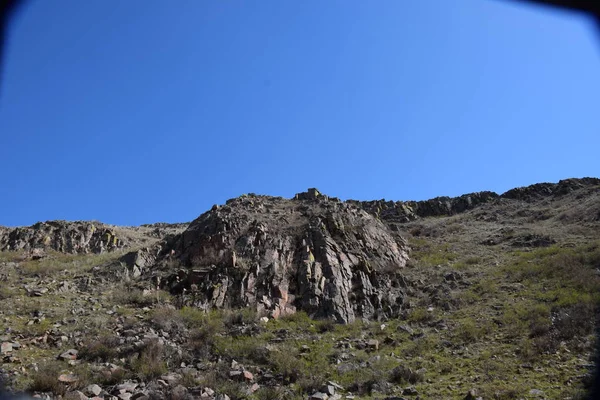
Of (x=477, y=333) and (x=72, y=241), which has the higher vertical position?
(x=72, y=241)

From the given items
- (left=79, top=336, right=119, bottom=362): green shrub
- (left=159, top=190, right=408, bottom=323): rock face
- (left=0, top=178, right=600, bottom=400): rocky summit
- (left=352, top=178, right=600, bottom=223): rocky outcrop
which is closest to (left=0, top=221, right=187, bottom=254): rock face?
(left=0, top=178, right=600, bottom=400): rocky summit

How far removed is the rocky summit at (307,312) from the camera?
9938mm

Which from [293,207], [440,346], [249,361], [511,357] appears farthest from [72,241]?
[511,357]

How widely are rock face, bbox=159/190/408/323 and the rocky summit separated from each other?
75 mm

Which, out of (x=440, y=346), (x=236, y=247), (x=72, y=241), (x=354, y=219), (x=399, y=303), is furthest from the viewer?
(x=72, y=241)

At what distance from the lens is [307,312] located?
51.0 feet

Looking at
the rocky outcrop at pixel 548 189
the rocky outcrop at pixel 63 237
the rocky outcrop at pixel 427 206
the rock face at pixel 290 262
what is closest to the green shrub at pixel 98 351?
the rock face at pixel 290 262

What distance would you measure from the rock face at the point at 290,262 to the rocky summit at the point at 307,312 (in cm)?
7

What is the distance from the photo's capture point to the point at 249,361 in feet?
37.9

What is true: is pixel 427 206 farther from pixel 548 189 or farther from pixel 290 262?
pixel 290 262

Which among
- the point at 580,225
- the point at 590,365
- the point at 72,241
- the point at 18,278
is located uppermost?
the point at 72,241

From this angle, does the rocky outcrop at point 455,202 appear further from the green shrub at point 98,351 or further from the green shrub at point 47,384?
the green shrub at point 47,384

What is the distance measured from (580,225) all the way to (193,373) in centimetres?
2295

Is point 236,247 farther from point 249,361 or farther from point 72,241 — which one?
point 72,241
